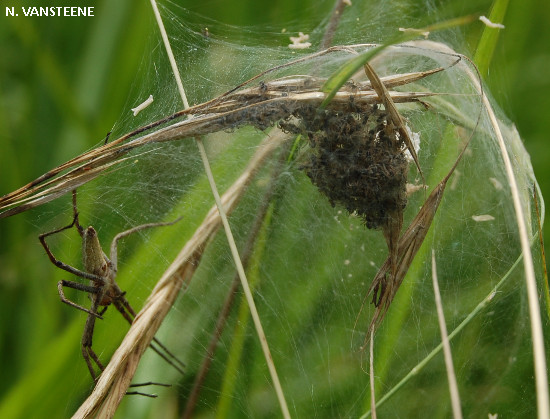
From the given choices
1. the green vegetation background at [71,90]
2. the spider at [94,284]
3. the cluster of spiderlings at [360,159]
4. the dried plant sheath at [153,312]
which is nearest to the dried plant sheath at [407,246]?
the cluster of spiderlings at [360,159]

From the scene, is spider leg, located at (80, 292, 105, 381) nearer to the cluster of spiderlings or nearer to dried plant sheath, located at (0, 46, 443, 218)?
dried plant sheath, located at (0, 46, 443, 218)

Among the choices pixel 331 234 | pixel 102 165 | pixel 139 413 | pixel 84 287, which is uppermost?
pixel 102 165

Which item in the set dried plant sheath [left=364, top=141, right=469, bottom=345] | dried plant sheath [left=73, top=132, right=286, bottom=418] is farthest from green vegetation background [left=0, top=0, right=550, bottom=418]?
dried plant sheath [left=364, top=141, right=469, bottom=345]

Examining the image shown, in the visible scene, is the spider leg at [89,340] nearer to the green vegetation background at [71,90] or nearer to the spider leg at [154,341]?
the spider leg at [154,341]

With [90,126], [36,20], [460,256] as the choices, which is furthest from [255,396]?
[36,20]

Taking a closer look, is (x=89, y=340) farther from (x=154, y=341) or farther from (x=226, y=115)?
(x=226, y=115)

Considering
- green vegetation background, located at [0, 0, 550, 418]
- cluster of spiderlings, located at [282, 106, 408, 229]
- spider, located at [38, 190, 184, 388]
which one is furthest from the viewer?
green vegetation background, located at [0, 0, 550, 418]

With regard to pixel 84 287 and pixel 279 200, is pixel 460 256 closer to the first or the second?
pixel 279 200
